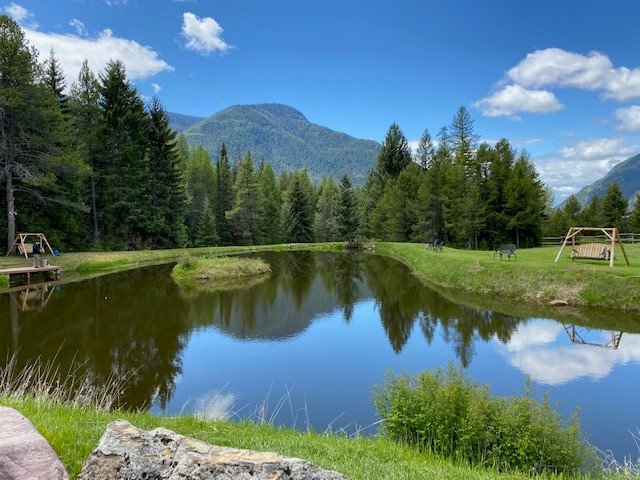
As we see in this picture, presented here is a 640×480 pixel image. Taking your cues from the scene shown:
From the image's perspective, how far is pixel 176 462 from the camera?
12.5 feet

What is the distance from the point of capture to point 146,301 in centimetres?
2469

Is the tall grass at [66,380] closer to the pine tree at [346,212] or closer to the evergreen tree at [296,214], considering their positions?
the pine tree at [346,212]

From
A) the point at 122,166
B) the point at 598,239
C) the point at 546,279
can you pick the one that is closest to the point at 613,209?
the point at 598,239

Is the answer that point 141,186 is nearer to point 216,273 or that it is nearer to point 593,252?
point 216,273

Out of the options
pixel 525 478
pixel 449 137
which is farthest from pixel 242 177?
pixel 525 478

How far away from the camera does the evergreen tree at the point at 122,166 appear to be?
48562 millimetres

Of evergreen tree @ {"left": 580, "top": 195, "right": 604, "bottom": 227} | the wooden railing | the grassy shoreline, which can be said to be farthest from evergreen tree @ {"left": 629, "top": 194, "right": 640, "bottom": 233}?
the grassy shoreline

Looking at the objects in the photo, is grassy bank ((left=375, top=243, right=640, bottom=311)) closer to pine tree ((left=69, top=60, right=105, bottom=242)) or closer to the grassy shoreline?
the grassy shoreline

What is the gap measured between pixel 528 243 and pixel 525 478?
50.4m

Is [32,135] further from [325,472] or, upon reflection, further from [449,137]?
[449,137]

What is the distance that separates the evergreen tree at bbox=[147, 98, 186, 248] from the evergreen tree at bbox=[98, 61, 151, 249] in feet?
9.51

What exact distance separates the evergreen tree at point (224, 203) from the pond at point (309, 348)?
4470 centimetres

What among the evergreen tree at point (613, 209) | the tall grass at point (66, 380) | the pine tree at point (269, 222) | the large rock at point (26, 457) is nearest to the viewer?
the large rock at point (26, 457)

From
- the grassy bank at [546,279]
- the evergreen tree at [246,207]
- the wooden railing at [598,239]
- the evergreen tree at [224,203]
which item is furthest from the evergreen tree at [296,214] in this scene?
the grassy bank at [546,279]
